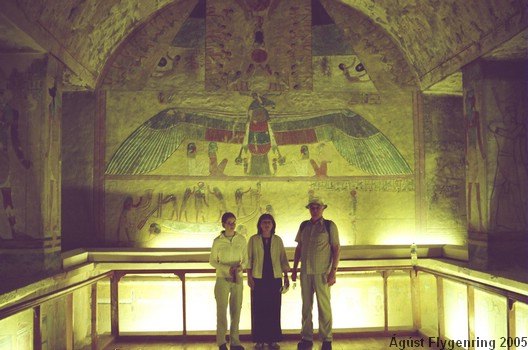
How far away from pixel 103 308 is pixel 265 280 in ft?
10.3

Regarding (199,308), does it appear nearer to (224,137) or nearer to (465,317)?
(224,137)

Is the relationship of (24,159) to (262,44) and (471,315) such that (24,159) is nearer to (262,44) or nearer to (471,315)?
(262,44)

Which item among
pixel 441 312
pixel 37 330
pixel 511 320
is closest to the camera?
pixel 37 330

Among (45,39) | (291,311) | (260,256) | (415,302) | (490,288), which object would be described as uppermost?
(45,39)

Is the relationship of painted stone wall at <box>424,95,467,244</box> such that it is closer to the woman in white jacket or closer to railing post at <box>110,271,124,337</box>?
the woman in white jacket

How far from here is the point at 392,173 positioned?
24.7ft

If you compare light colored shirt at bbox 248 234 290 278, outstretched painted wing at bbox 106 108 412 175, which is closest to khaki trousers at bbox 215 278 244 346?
light colored shirt at bbox 248 234 290 278

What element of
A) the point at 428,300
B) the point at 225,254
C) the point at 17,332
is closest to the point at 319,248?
the point at 225,254

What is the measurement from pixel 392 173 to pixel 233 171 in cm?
262

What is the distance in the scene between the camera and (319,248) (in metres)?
5.09

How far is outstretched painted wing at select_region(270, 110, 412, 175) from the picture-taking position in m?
7.48

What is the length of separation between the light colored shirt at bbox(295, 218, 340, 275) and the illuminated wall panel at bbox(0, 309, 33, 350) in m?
3.21

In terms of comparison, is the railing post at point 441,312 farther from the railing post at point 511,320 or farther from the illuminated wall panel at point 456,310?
the railing post at point 511,320

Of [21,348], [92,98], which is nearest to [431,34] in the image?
[92,98]
